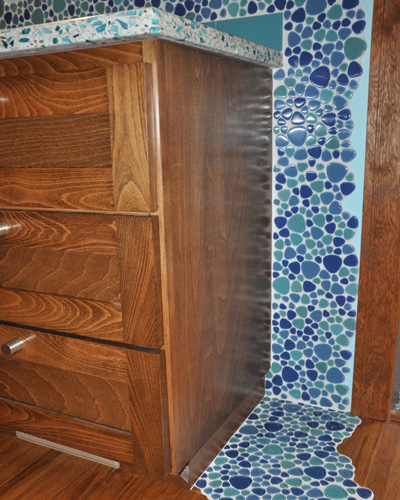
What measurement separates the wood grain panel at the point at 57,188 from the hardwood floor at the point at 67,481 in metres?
0.53

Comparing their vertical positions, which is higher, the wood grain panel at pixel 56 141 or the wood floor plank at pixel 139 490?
the wood grain panel at pixel 56 141

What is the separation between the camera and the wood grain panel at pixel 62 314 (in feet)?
2.84

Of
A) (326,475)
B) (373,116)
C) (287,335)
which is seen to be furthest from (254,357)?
(373,116)

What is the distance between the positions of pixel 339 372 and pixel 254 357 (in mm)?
206

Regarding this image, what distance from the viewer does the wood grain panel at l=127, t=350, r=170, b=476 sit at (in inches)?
33.4

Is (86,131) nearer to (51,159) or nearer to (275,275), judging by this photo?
(51,159)

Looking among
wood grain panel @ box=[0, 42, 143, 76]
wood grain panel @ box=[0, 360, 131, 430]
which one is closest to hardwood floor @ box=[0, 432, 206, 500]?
wood grain panel @ box=[0, 360, 131, 430]

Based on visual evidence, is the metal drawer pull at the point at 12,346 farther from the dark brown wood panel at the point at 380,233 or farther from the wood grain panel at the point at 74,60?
the dark brown wood panel at the point at 380,233

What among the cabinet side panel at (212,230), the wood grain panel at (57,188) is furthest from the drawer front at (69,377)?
the wood grain panel at (57,188)

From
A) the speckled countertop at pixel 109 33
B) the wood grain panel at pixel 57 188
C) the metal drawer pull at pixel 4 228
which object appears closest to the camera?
the speckled countertop at pixel 109 33

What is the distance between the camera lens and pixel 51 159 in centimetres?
84

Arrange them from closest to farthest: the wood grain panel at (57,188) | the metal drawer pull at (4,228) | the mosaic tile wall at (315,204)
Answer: the wood grain panel at (57,188) → the metal drawer pull at (4,228) → the mosaic tile wall at (315,204)

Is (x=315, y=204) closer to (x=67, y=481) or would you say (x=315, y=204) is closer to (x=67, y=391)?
(x=67, y=391)

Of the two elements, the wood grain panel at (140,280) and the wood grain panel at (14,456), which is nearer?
the wood grain panel at (140,280)
